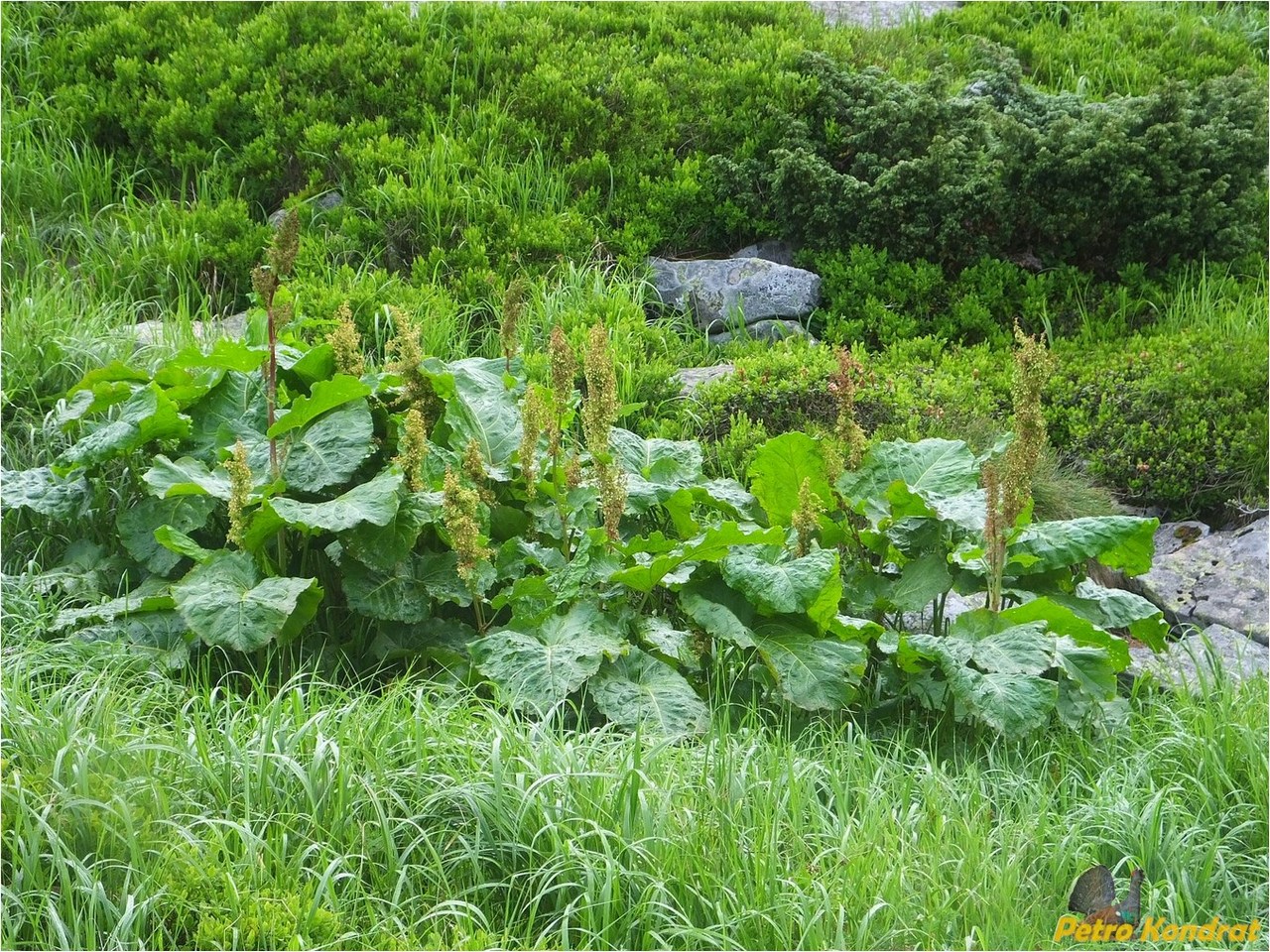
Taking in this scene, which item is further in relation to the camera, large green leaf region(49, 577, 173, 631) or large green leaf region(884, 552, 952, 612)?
large green leaf region(884, 552, 952, 612)

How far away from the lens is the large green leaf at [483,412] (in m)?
4.16

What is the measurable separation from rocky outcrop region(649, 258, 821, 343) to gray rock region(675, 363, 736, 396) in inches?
21.7

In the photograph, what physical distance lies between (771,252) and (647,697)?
4.75m

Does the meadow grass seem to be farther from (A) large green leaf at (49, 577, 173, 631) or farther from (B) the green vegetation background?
(A) large green leaf at (49, 577, 173, 631)

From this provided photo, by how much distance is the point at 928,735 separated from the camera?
145 inches

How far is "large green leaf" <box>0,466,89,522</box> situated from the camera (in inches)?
162

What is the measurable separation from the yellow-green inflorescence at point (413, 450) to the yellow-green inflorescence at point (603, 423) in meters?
0.51

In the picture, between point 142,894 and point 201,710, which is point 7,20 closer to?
point 201,710

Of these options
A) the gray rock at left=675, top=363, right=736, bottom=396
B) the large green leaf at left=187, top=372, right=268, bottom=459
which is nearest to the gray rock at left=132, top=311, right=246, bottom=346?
the large green leaf at left=187, top=372, right=268, bottom=459

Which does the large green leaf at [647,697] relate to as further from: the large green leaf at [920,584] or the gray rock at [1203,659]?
the gray rock at [1203,659]

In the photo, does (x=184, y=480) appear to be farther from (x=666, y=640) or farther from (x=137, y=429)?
(x=666, y=640)

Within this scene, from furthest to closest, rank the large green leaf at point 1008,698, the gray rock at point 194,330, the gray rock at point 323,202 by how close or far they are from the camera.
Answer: the gray rock at point 323,202 → the gray rock at point 194,330 → the large green leaf at point 1008,698

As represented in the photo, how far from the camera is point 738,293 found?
7.13 meters

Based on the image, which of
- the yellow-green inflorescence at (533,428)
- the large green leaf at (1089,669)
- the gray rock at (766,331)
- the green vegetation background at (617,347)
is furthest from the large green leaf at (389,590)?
the gray rock at (766,331)
